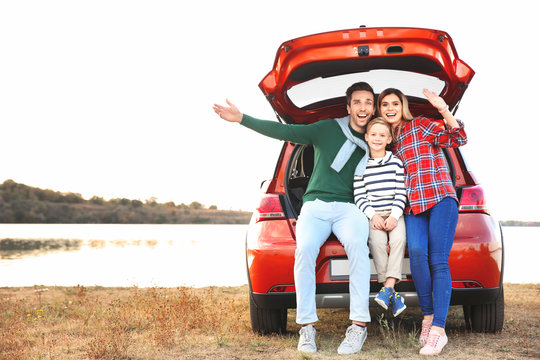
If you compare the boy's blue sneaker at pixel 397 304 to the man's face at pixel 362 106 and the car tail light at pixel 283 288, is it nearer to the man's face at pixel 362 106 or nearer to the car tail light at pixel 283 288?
the car tail light at pixel 283 288

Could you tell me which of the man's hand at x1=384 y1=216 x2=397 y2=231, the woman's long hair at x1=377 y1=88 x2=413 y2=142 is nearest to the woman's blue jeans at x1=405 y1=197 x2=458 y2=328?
the man's hand at x1=384 y1=216 x2=397 y2=231

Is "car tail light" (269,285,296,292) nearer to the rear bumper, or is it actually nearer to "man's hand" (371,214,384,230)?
the rear bumper

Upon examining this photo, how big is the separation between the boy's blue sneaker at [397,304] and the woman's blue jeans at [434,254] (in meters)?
0.15

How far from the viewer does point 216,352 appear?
356 cm

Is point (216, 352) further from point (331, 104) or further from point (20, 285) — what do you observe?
point (20, 285)

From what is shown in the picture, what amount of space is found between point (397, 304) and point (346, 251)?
49 centimetres

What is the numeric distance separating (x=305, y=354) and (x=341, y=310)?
2.87 meters

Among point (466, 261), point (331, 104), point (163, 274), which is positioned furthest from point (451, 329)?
point (163, 274)

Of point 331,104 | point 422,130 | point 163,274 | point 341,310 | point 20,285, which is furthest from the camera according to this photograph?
point 163,274

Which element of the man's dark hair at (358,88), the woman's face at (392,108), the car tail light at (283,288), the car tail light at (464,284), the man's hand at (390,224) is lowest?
Answer: the car tail light at (283,288)

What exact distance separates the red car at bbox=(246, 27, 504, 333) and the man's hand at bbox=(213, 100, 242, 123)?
0.90 feet

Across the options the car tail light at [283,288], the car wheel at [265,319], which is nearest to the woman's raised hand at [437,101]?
the car tail light at [283,288]

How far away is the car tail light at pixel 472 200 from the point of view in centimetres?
357

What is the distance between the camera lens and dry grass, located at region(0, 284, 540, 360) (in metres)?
3.50
